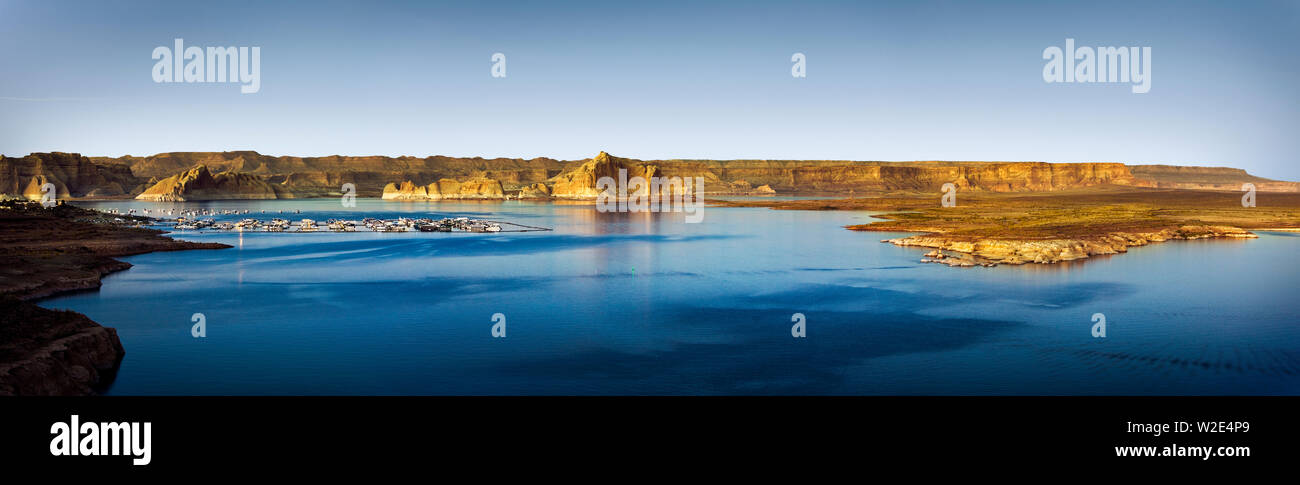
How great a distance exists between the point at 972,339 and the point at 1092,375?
154 inches

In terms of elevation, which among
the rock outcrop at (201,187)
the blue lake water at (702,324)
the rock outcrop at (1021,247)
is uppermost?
the rock outcrop at (201,187)

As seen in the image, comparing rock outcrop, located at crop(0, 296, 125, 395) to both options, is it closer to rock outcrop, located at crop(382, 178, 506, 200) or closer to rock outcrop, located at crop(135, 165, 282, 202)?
rock outcrop, located at crop(135, 165, 282, 202)

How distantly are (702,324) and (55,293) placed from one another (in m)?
22.1

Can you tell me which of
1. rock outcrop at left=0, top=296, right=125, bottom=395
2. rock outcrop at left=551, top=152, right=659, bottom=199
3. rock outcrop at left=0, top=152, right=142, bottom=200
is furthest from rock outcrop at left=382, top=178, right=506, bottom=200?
rock outcrop at left=0, top=296, right=125, bottom=395

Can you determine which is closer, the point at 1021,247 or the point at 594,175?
the point at 1021,247

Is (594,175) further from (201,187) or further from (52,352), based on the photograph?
(52,352)

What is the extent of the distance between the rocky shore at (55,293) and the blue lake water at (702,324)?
83 cm

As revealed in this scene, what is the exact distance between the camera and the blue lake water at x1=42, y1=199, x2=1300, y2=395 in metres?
16.5

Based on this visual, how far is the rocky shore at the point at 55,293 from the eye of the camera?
13.6 meters

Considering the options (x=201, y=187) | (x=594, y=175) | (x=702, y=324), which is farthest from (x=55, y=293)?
(x=594, y=175)

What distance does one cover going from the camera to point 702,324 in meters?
22.9

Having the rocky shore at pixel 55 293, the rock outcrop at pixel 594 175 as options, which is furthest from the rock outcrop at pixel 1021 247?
the rock outcrop at pixel 594 175

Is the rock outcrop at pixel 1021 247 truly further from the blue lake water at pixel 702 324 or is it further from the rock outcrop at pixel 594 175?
the rock outcrop at pixel 594 175
